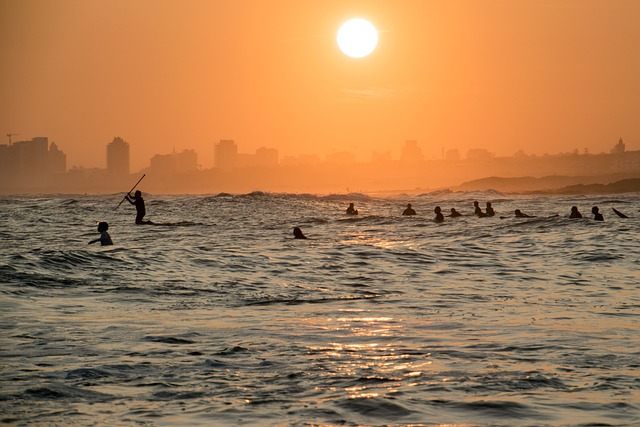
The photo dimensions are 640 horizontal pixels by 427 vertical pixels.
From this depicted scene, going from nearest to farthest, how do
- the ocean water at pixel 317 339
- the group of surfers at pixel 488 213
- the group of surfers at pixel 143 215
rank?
the ocean water at pixel 317 339
the group of surfers at pixel 143 215
the group of surfers at pixel 488 213

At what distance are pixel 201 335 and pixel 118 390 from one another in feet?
9.37

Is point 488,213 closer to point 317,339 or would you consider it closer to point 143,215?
point 143,215

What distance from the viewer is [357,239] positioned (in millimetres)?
28500

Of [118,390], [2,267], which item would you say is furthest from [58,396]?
[2,267]

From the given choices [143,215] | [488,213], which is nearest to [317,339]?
[143,215]

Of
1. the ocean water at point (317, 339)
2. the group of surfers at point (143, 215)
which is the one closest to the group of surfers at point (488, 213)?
the group of surfers at point (143, 215)

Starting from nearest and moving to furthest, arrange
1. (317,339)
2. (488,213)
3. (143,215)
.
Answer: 1. (317,339)
2. (143,215)
3. (488,213)

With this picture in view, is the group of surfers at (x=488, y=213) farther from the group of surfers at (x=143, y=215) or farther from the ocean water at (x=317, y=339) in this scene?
the ocean water at (x=317, y=339)

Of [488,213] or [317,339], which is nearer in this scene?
[317,339]

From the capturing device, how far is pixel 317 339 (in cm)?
989

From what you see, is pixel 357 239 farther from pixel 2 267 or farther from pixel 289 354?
pixel 289 354

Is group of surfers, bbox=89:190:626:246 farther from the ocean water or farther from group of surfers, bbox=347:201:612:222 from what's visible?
the ocean water

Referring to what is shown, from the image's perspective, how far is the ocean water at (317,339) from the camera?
6781mm

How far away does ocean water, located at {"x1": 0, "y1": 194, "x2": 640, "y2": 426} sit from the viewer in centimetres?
678
